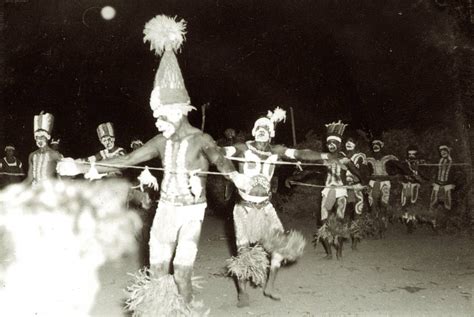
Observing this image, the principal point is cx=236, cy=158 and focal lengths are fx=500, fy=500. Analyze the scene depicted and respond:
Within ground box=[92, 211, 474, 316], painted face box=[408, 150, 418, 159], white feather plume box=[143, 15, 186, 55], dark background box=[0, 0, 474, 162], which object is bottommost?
ground box=[92, 211, 474, 316]

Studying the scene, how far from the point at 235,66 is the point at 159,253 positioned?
20547 millimetres

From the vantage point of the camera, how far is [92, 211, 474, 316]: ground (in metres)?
5.59

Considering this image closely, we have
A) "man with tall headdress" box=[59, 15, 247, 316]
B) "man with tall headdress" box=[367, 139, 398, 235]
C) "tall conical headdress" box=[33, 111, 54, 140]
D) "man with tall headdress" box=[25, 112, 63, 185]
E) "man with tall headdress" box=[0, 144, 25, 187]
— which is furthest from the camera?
"man with tall headdress" box=[0, 144, 25, 187]

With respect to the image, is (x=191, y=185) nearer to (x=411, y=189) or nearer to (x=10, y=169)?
(x=411, y=189)

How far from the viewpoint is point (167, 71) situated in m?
4.72

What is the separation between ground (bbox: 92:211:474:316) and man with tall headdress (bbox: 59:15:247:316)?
1.27 meters

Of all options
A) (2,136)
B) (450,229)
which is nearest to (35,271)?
(450,229)

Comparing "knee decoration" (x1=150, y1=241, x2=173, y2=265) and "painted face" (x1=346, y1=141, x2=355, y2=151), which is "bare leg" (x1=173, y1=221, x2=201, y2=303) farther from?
"painted face" (x1=346, y1=141, x2=355, y2=151)

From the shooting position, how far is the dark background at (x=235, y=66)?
59.8 feet

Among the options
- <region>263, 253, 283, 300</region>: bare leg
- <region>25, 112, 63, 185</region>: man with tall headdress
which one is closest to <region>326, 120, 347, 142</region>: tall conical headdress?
<region>263, 253, 283, 300</region>: bare leg

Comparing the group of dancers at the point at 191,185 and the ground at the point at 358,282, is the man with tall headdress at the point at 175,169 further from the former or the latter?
the ground at the point at 358,282

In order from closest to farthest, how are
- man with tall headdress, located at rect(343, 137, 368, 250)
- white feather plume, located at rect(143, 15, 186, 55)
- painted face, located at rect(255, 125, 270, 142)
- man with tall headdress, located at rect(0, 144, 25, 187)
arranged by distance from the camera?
white feather plume, located at rect(143, 15, 186, 55)
painted face, located at rect(255, 125, 270, 142)
man with tall headdress, located at rect(343, 137, 368, 250)
man with tall headdress, located at rect(0, 144, 25, 187)

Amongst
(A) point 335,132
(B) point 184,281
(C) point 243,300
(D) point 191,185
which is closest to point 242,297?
(C) point 243,300

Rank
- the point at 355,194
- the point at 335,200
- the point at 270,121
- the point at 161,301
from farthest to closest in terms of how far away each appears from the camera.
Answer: the point at 355,194 < the point at 335,200 < the point at 270,121 < the point at 161,301
